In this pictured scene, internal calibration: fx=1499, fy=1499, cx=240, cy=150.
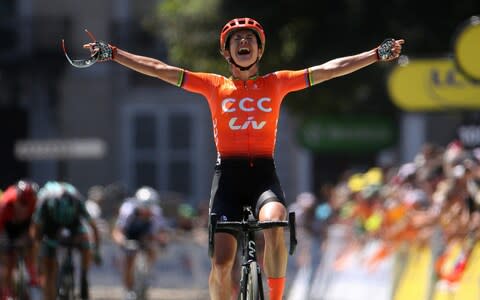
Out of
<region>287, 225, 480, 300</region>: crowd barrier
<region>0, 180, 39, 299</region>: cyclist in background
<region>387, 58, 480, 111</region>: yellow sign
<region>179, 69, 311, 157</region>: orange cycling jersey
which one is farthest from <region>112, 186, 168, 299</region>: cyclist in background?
<region>179, 69, 311, 157</region>: orange cycling jersey

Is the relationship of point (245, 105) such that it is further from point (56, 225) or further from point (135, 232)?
point (135, 232)

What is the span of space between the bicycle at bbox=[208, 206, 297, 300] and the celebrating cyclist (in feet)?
0.30

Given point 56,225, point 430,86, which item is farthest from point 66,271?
point 430,86

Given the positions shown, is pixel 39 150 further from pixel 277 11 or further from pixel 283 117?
pixel 283 117

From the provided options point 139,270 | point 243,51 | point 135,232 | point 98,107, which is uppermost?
point 98,107

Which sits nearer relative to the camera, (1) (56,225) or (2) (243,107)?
(2) (243,107)

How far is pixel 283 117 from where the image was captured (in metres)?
36.1

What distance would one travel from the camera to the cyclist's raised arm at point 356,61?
9.66m

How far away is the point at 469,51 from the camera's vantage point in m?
15.6

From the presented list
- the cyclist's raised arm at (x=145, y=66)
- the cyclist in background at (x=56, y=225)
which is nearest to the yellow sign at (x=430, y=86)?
the cyclist in background at (x=56, y=225)

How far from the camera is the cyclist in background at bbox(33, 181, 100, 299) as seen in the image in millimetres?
15391

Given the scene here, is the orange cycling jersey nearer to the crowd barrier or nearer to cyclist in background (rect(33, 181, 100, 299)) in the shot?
the crowd barrier

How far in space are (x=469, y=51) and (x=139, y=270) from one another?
6.10 meters


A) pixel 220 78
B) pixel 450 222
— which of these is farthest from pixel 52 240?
pixel 220 78
